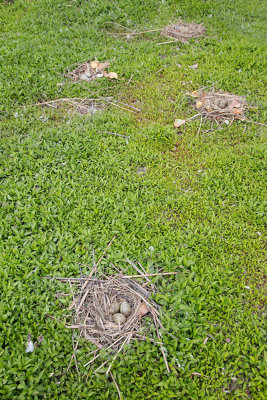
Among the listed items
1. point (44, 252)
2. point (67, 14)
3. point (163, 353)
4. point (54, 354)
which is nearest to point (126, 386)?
point (163, 353)

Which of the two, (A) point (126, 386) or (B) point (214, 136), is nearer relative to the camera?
(A) point (126, 386)

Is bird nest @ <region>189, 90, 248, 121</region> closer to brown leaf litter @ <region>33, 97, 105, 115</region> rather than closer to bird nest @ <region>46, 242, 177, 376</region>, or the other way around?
brown leaf litter @ <region>33, 97, 105, 115</region>

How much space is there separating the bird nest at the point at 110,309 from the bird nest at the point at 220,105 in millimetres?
2946

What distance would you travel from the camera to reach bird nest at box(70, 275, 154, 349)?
93.4 inches

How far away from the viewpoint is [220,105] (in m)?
4.50

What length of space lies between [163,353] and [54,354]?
2.72 feet

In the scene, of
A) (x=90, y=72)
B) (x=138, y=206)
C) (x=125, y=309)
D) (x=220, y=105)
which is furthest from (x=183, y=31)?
(x=125, y=309)

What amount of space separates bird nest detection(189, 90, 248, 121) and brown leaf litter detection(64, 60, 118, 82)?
4.74 feet

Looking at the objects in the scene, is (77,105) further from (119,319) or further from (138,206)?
(119,319)

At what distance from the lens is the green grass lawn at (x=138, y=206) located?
2.27 meters

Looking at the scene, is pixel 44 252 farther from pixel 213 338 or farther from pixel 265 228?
pixel 265 228

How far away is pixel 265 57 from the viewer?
5367 mm

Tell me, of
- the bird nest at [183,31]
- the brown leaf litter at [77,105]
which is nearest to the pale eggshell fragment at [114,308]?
the brown leaf litter at [77,105]

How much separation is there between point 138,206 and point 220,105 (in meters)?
2.30
